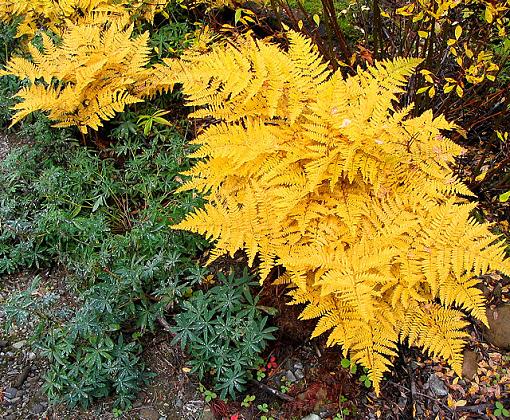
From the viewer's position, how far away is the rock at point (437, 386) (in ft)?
8.90

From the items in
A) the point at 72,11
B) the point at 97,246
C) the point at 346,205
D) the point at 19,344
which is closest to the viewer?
the point at 346,205

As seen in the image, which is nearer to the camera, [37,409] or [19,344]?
[37,409]

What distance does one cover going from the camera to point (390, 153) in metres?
2.60

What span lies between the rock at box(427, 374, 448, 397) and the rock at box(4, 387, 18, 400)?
2197 mm

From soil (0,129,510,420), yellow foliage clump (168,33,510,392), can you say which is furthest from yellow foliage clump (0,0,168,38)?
soil (0,129,510,420)

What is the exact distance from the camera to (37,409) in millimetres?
2811

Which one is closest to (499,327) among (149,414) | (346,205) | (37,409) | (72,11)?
(346,205)

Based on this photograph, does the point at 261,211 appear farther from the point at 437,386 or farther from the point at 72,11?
the point at 72,11

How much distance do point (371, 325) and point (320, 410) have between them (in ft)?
1.94

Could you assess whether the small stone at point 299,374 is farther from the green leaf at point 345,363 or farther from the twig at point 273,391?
the green leaf at point 345,363

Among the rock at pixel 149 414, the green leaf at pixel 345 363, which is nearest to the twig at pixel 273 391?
the green leaf at pixel 345 363

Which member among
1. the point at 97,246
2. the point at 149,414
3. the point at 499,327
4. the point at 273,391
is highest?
the point at 499,327

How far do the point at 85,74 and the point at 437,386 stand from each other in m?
2.75

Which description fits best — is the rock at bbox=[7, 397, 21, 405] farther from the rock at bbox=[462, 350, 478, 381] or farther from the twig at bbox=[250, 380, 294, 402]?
the rock at bbox=[462, 350, 478, 381]
